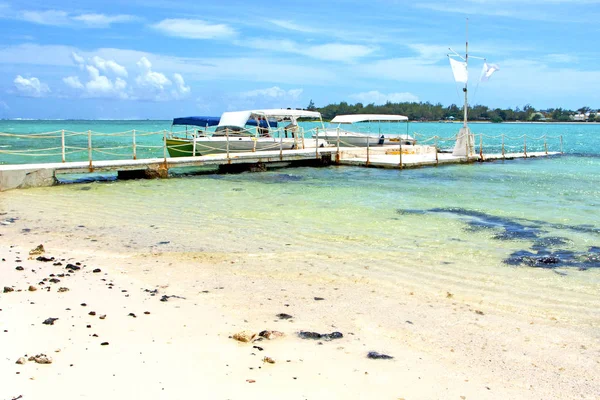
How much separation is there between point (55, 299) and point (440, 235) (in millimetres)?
6606

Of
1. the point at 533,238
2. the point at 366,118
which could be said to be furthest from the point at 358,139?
the point at 533,238

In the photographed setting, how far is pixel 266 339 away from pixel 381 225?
21.2 ft

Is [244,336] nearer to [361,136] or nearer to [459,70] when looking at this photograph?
[459,70]

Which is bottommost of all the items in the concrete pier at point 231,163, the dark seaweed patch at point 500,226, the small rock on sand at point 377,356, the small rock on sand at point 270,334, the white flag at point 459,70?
the small rock on sand at point 377,356

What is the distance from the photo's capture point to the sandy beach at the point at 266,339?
433cm

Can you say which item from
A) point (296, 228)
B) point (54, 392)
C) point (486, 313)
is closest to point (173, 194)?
point (296, 228)

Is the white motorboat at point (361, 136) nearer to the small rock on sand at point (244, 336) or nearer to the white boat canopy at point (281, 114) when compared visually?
the white boat canopy at point (281, 114)

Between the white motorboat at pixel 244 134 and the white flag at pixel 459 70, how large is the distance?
6574 mm

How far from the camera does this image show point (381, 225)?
11.4 metres

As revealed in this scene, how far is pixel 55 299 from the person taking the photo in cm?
616

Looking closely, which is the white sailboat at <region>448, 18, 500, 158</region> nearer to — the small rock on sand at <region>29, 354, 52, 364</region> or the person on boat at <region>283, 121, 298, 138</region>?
the person on boat at <region>283, 121, 298, 138</region>

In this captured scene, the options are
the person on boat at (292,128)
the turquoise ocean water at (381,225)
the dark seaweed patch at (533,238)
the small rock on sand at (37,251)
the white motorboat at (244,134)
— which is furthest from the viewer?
the person on boat at (292,128)

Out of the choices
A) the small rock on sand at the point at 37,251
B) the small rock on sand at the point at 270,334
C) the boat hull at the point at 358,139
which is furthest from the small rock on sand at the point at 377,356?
the boat hull at the point at 358,139

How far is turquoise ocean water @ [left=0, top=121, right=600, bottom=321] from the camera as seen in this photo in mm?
7797
